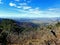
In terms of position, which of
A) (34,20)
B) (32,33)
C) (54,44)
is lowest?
(54,44)

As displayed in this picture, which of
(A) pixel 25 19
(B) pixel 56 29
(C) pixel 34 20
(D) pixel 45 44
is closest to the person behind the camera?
(D) pixel 45 44

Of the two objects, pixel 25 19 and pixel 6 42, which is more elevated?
pixel 25 19

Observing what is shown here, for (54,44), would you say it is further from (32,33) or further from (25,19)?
(25,19)

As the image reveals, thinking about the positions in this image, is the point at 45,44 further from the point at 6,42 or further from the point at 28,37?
the point at 6,42

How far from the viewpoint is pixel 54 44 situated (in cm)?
1135

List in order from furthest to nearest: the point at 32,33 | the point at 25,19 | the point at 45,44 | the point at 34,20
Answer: the point at 34,20, the point at 25,19, the point at 32,33, the point at 45,44

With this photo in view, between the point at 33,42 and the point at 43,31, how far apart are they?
149 cm

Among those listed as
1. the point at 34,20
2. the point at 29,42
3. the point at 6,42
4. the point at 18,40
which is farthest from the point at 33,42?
the point at 34,20

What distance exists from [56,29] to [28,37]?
7.93 ft

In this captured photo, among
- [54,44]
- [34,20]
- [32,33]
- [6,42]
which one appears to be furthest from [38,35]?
[34,20]

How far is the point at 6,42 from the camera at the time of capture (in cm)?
Result: 1118

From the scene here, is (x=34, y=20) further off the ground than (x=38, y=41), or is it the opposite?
(x=34, y=20)

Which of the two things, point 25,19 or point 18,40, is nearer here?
point 18,40

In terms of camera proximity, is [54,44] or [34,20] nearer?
[54,44]
